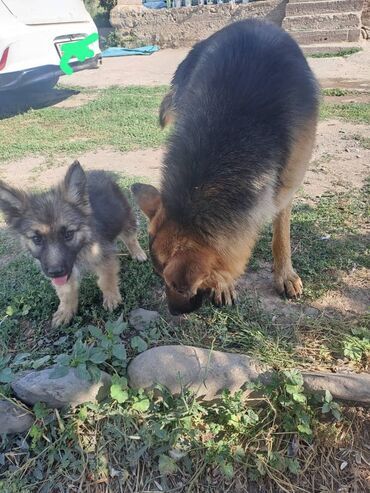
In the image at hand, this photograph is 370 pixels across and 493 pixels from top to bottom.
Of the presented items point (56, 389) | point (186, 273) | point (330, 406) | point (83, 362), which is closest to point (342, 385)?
point (330, 406)

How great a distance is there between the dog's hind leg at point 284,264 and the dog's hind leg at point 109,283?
4.31 ft

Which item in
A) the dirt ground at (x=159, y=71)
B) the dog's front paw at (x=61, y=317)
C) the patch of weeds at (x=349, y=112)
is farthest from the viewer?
the dirt ground at (x=159, y=71)

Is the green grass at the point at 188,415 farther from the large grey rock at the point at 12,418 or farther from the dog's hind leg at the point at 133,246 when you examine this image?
the dog's hind leg at the point at 133,246

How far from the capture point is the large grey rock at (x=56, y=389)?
260 centimetres

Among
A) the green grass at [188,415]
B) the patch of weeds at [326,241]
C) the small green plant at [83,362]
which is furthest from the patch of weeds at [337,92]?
the small green plant at [83,362]

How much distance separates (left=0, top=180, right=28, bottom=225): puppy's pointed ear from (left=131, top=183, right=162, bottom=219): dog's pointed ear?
0.88m

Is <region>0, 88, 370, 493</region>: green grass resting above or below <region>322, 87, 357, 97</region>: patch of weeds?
below

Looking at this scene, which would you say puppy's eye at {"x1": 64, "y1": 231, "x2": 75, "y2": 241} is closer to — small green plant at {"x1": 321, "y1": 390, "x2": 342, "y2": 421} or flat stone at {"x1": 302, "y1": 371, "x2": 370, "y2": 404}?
flat stone at {"x1": 302, "y1": 371, "x2": 370, "y2": 404}

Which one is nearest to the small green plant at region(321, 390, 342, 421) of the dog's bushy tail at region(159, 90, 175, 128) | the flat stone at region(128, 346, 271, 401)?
the flat stone at region(128, 346, 271, 401)

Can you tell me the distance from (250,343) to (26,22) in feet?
28.6

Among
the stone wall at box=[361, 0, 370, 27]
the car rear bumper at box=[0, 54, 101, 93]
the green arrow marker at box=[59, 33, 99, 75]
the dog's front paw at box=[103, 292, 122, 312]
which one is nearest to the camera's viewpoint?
the dog's front paw at box=[103, 292, 122, 312]

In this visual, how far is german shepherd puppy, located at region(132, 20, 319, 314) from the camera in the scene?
7.60 feet

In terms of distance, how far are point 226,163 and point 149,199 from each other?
576mm

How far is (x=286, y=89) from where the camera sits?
9.04 ft
